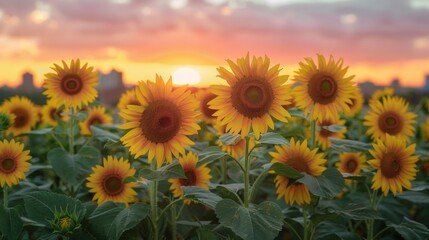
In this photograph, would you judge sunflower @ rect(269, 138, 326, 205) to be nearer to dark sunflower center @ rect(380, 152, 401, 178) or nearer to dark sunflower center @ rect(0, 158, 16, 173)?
dark sunflower center @ rect(380, 152, 401, 178)

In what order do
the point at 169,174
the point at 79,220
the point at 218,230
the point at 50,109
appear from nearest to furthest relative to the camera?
1. the point at 169,174
2. the point at 79,220
3. the point at 218,230
4. the point at 50,109

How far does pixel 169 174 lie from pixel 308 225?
0.96 m

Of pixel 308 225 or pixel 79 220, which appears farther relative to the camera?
pixel 308 225

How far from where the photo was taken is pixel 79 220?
298 cm

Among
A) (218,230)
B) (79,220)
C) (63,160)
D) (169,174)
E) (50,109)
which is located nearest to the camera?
(169,174)

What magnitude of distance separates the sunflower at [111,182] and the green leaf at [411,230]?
1.62 metres

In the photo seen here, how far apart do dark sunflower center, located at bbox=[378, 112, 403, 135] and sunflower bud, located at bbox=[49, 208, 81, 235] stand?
256 centimetres

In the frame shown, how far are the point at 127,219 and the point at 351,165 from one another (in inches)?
75.4

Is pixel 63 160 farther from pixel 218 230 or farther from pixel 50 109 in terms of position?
pixel 50 109

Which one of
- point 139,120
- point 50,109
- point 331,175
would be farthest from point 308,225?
point 50,109

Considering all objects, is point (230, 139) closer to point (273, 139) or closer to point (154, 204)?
point (273, 139)

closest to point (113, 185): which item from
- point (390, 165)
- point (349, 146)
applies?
point (349, 146)

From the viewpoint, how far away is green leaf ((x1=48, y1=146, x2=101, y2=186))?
3930mm

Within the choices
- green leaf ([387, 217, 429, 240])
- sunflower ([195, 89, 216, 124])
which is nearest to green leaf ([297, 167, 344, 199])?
green leaf ([387, 217, 429, 240])
